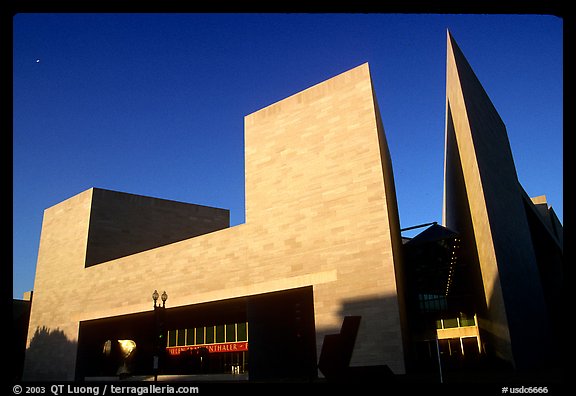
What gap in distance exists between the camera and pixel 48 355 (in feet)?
132

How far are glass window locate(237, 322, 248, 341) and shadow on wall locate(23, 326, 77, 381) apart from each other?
48.5 feet

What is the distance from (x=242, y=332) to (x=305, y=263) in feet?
47.6

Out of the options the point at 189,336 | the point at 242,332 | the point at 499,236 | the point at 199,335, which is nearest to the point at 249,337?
the point at 242,332

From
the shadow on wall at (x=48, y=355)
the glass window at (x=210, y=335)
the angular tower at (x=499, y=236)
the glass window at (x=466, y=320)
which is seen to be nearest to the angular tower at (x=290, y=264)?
the shadow on wall at (x=48, y=355)

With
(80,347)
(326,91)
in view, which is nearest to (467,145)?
(326,91)

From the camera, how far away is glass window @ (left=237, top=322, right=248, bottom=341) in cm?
3560

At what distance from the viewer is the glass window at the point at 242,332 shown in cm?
3560

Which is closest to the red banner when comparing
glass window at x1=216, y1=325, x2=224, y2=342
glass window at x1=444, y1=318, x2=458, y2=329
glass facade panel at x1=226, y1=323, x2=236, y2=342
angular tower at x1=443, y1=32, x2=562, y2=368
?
glass facade panel at x1=226, y1=323, x2=236, y2=342

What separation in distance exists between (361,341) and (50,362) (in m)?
32.9

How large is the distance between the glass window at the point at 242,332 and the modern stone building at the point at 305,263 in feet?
0.36

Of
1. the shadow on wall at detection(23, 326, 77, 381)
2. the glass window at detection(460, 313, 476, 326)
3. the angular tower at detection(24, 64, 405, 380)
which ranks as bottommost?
the shadow on wall at detection(23, 326, 77, 381)

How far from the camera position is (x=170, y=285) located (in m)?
31.8

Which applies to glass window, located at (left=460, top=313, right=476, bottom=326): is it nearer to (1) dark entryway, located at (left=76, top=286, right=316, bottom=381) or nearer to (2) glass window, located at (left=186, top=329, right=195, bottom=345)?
(1) dark entryway, located at (left=76, top=286, right=316, bottom=381)

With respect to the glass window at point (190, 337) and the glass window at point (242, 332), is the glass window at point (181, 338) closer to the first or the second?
the glass window at point (190, 337)
